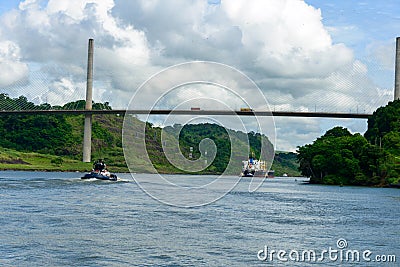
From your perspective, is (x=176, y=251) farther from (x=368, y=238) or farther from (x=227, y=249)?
(x=368, y=238)

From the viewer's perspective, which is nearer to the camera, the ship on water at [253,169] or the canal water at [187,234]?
the canal water at [187,234]

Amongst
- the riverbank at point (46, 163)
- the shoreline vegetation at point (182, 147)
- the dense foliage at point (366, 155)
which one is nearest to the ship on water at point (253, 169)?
the shoreline vegetation at point (182, 147)

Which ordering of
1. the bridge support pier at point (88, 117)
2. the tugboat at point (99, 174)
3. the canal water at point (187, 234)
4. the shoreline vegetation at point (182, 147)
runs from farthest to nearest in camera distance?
the bridge support pier at point (88, 117)
the shoreline vegetation at point (182, 147)
the tugboat at point (99, 174)
the canal water at point (187, 234)

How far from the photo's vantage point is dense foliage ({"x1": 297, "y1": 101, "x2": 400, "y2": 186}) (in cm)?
6612

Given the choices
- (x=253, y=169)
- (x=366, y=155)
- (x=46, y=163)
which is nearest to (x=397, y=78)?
(x=366, y=155)

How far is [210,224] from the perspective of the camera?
25.6 metres

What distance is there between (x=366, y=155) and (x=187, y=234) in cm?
5091

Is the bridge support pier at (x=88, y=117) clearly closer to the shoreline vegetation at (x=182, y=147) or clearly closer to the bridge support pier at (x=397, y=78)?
the shoreline vegetation at (x=182, y=147)

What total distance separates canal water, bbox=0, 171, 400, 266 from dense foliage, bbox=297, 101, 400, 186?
32.2m

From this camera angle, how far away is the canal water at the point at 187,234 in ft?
59.5

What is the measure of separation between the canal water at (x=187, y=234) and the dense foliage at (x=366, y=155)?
32245 mm

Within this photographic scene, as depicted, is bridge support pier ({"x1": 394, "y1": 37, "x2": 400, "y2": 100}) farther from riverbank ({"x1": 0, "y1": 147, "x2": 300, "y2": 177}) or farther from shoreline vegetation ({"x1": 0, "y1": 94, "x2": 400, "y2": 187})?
riverbank ({"x1": 0, "y1": 147, "x2": 300, "y2": 177})

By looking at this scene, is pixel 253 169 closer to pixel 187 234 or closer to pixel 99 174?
pixel 99 174

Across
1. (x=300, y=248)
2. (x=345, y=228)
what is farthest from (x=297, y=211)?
(x=300, y=248)
